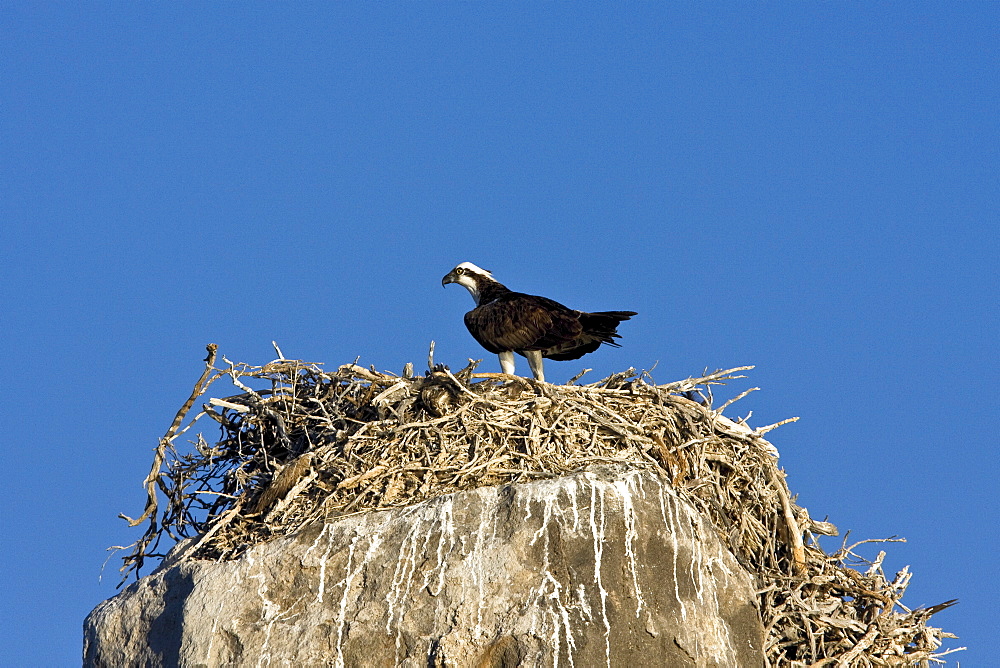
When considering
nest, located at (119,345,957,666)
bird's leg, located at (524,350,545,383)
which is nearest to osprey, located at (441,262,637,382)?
bird's leg, located at (524,350,545,383)

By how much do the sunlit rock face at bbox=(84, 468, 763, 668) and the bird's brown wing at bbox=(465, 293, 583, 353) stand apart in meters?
2.80

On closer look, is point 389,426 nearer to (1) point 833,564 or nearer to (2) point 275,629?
(2) point 275,629

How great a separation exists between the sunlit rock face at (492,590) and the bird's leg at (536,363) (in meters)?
2.97

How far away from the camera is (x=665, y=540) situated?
8227 millimetres

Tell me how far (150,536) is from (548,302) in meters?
3.99

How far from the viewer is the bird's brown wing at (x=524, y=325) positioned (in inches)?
436

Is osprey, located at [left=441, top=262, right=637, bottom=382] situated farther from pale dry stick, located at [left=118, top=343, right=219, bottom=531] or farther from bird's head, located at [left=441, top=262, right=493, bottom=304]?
pale dry stick, located at [left=118, top=343, right=219, bottom=531]

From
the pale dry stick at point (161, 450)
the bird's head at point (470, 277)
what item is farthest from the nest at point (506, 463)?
the bird's head at point (470, 277)

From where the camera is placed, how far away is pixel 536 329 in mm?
11094

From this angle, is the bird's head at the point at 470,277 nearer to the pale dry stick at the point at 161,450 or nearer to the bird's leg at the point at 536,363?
the bird's leg at the point at 536,363

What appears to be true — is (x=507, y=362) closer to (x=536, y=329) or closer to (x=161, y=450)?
(x=536, y=329)

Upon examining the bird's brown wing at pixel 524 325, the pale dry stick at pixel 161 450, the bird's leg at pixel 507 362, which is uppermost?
the bird's brown wing at pixel 524 325

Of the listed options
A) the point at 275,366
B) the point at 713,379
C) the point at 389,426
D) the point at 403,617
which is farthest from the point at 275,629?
the point at 713,379

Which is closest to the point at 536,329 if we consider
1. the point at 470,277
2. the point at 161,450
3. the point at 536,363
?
the point at 536,363
